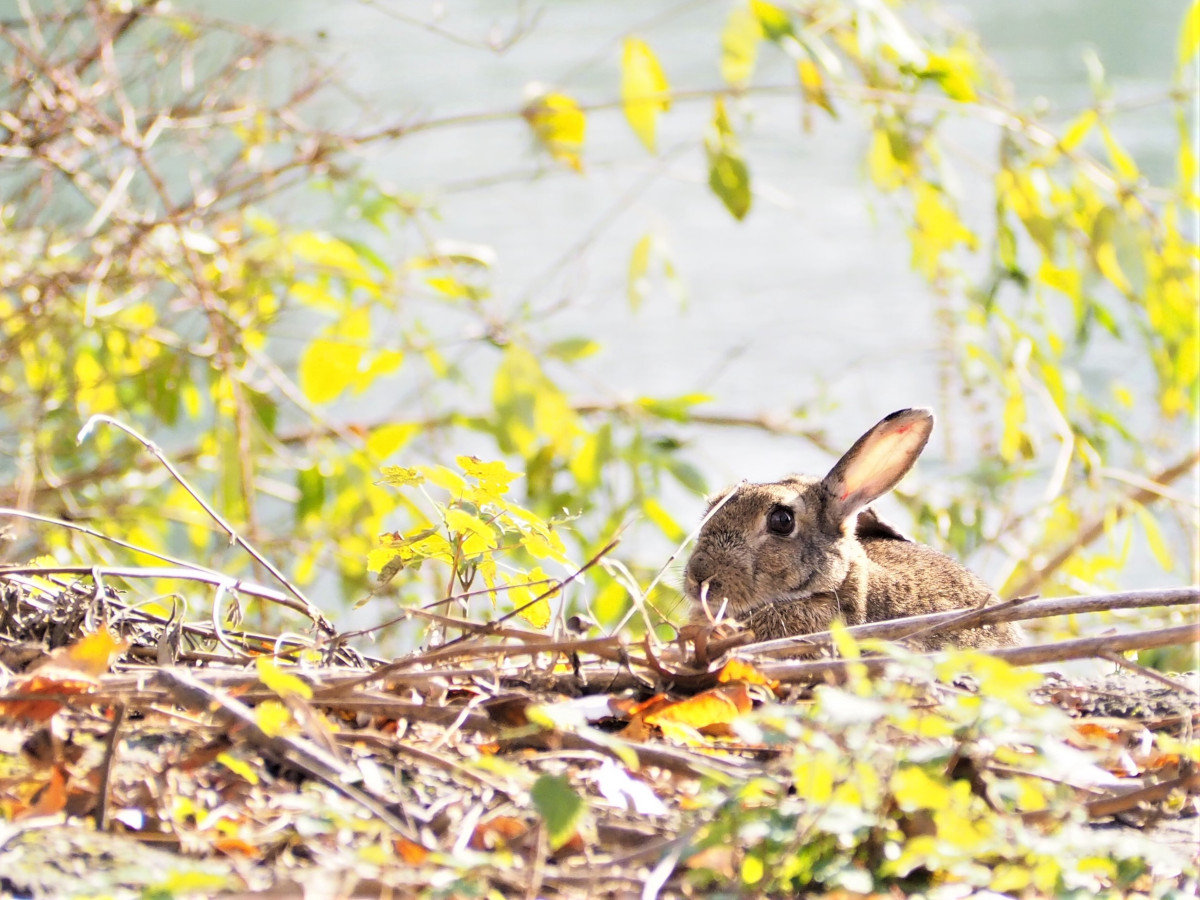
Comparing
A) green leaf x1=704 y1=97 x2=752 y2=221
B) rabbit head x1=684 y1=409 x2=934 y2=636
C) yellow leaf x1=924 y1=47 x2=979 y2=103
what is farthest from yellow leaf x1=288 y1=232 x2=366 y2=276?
yellow leaf x1=924 y1=47 x2=979 y2=103

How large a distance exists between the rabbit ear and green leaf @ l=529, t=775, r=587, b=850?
241 centimetres

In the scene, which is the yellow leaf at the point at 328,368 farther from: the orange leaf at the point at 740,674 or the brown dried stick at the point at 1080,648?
the brown dried stick at the point at 1080,648

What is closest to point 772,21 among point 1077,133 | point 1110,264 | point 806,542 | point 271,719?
point 1077,133

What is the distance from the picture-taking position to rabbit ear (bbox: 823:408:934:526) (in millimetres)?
3826

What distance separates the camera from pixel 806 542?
3949 millimetres

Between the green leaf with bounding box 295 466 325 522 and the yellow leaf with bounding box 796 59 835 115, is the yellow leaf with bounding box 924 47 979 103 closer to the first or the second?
the yellow leaf with bounding box 796 59 835 115

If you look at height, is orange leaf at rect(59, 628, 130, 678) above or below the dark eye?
above

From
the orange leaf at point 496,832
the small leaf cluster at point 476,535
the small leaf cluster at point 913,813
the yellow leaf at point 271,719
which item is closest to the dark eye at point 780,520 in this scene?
the small leaf cluster at point 476,535

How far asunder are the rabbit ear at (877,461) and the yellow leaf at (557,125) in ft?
4.31

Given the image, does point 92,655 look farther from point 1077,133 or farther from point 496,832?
point 1077,133

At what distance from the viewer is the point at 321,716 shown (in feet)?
6.59

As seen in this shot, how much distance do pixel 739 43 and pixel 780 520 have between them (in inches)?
53.7

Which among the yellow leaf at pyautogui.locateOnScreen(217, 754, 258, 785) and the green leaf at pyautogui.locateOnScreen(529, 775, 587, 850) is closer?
the green leaf at pyautogui.locateOnScreen(529, 775, 587, 850)

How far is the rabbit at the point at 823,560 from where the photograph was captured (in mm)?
3834
